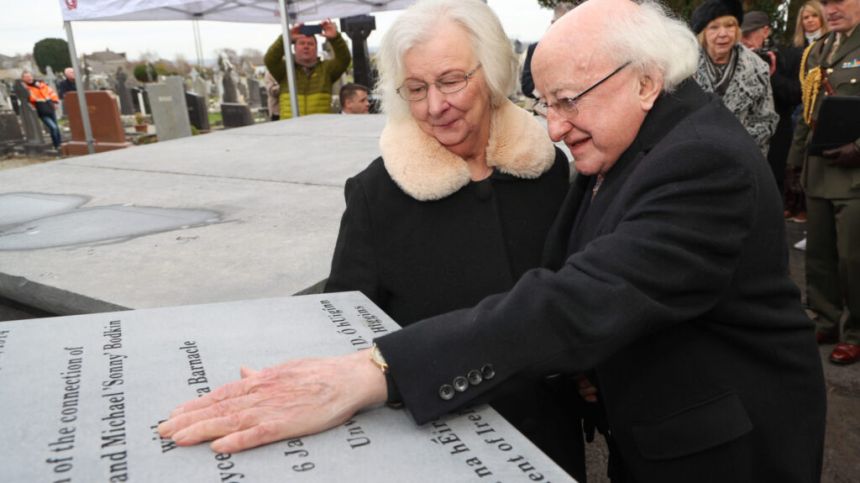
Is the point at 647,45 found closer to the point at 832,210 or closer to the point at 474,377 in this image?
the point at 474,377

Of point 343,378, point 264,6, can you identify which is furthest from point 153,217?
point 264,6

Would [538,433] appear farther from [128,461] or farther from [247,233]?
[247,233]

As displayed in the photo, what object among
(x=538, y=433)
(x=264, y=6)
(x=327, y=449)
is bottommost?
(x=538, y=433)

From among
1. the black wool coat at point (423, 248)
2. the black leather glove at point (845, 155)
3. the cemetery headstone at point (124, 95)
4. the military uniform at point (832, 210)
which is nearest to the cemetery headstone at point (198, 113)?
the cemetery headstone at point (124, 95)

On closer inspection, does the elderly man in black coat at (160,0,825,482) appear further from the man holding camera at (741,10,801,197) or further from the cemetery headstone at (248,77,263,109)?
the cemetery headstone at (248,77,263,109)

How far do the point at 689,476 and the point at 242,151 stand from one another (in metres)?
3.77

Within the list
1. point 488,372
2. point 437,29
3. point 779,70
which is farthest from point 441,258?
point 779,70

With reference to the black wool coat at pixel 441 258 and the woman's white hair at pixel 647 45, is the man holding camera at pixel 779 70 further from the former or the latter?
the woman's white hair at pixel 647 45

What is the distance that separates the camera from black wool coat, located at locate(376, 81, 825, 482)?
99 cm

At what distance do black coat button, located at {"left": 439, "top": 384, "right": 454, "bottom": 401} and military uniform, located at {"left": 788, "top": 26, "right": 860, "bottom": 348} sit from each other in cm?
347

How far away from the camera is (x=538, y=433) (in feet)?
5.28

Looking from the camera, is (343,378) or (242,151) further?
(242,151)

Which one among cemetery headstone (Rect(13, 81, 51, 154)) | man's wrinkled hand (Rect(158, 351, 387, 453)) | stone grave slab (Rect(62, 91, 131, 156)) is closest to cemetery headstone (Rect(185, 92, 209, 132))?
stone grave slab (Rect(62, 91, 131, 156))

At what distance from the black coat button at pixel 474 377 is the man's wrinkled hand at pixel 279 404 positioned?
5.1 inches
